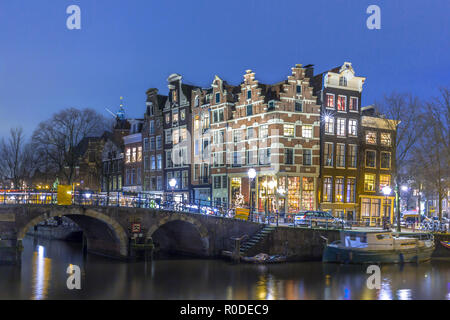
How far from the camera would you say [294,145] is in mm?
53656

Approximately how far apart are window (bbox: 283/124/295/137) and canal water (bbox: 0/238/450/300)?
1705 cm

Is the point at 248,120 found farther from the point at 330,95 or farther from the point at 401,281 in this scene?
the point at 401,281

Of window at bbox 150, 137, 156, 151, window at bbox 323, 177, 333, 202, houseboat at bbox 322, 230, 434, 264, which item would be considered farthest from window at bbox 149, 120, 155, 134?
houseboat at bbox 322, 230, 434, 264

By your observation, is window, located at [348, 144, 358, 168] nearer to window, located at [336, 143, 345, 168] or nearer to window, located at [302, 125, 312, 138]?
window, located at [336, 143, 345, 168]

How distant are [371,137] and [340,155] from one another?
4.64 metres

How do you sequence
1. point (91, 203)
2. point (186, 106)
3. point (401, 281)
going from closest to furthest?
point (401, 281)
point (91, 203)
point (186, 106)

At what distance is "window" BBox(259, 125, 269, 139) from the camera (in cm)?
5420

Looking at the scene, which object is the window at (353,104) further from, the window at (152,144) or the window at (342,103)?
the window at (152,144)

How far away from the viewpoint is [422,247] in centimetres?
4125

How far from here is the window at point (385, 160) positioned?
193 ft

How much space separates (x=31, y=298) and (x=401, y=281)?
67.6 ft

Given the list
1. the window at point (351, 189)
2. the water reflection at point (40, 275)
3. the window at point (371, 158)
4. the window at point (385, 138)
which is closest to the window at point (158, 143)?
the water reflection at point (40, 275)

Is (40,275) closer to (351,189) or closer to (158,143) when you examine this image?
(351,189)
